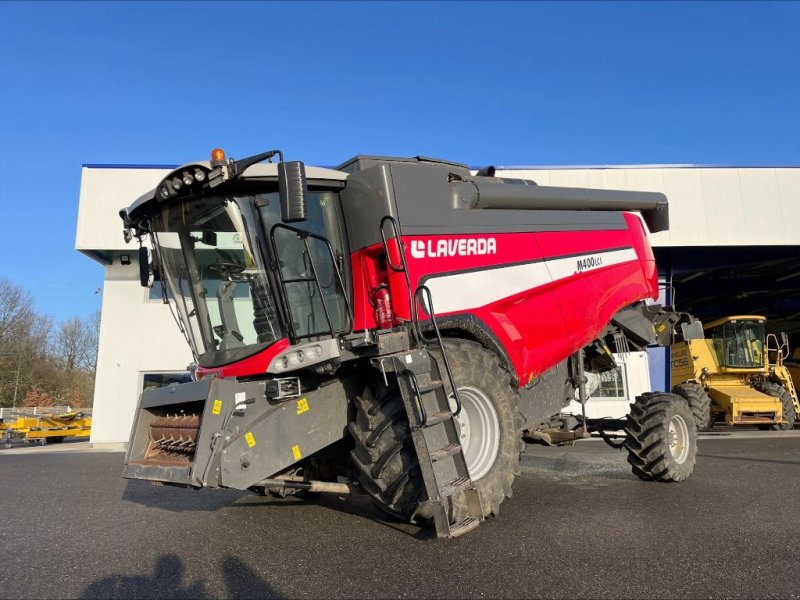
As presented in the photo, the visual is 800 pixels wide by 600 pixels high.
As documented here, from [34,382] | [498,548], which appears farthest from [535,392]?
[34,382]

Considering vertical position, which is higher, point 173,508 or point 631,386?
point 631,386

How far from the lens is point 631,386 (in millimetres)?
16906

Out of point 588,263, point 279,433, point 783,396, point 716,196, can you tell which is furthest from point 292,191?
point 716,196

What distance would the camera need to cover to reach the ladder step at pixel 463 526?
358 cm

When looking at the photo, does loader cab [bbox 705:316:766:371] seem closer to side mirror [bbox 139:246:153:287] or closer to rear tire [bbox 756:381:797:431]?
rear tire [bbox 756:381:797:431]

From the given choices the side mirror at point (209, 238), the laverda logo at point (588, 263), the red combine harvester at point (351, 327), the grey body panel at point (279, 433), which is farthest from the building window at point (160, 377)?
the laverda logo at point (588, 263)

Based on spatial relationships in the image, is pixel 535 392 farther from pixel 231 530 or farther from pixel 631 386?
pixel 631 386

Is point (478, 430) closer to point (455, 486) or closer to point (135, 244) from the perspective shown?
point (455, 486)

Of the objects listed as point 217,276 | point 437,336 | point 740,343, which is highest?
point 740,343

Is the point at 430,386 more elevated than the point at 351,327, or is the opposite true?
the point at 351,327

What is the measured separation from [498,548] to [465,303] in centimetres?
185

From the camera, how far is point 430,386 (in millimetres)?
3857

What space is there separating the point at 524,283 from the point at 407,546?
2.51 meters

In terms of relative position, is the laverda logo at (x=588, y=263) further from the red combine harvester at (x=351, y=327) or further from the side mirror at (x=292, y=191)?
the side mirror at (x=292, y=191)
